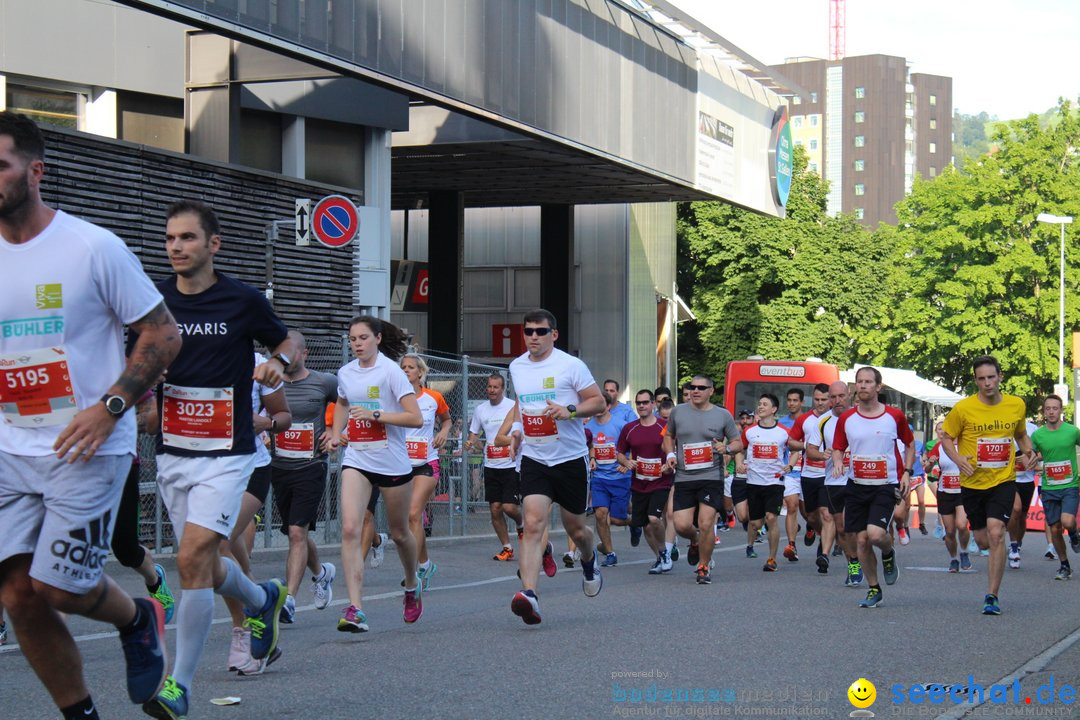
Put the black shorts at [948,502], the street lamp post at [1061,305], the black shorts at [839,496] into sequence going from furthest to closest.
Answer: the street lamp post at [1061,305], the black shorts at [948,502], the black shorts at [839,496]

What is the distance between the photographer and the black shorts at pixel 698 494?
1480 cm

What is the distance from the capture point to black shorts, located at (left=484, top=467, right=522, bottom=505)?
17.3 m

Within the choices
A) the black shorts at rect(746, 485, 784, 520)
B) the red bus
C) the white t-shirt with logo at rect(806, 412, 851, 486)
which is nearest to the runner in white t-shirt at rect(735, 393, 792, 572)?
the black shorts at rect(746, 485, 784, 520)

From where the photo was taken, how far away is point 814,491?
56.8 ft

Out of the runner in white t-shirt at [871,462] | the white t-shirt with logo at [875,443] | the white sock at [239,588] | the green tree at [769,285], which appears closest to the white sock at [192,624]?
the white sock at [239,588]

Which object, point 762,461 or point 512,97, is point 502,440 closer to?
point 762,461

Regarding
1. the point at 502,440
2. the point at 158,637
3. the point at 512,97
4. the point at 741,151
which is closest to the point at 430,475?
the point at 502,440

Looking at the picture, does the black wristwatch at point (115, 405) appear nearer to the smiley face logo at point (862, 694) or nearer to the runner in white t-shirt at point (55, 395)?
the runner in white t-shirt at point (55, 395)

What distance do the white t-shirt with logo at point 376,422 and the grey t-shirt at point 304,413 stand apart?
54 cm

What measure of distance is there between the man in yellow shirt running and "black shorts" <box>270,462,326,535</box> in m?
4.55

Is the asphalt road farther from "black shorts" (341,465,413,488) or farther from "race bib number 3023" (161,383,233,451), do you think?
"race bib number 3023" (161,383,233,451)

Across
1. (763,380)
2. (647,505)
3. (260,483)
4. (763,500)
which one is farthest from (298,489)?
(763,380)

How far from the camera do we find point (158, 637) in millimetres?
5527

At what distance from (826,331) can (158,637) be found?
54438 mm
